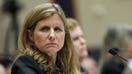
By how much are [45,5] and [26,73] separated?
1.65 ft

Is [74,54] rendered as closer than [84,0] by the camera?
Yes

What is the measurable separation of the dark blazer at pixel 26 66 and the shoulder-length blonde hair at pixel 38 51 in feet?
0.16

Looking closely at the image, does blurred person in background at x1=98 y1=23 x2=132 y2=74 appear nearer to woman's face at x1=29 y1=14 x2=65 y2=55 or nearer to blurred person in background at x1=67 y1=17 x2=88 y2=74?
blurred person in background at x1=67 y1=17 x2=88 y2=74

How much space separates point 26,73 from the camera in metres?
3.76

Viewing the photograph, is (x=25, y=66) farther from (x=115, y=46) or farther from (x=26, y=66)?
(x=115, y=46)

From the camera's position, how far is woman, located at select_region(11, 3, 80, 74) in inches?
154

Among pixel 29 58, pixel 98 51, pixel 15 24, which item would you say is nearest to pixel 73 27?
pixel 29 58

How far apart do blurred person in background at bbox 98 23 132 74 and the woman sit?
5.40 feet

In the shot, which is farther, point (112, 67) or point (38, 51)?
point (112, 67)

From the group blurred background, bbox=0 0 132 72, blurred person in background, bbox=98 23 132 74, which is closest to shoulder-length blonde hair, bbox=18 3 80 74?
blurred person in background, bbox=98 23 132 74

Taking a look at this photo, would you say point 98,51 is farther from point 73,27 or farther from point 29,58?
point 29,58

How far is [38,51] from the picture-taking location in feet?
13.0

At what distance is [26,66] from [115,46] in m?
2.12

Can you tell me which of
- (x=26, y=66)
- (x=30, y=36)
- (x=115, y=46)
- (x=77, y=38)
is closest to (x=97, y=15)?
(x=115, y=46)
